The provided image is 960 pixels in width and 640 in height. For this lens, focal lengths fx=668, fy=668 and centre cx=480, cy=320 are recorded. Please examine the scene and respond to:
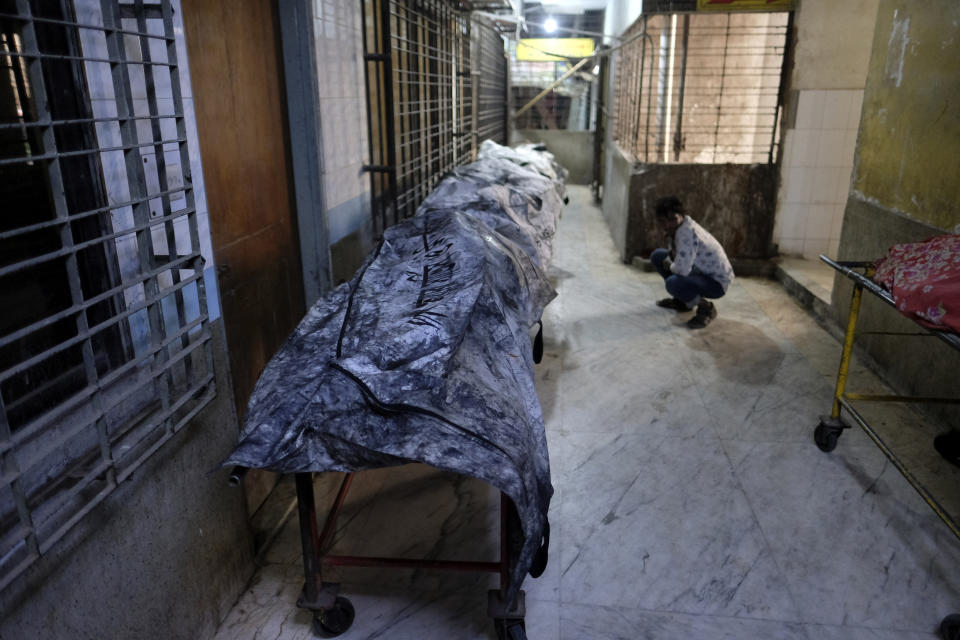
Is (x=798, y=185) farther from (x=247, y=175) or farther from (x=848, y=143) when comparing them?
(x=247, y=175)

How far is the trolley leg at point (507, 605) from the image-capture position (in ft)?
6.90

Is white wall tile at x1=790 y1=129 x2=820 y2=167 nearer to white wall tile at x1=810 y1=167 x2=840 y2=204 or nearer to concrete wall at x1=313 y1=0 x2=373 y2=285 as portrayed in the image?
white wall tile at x1=810 y1=167 x2=840 y2=204

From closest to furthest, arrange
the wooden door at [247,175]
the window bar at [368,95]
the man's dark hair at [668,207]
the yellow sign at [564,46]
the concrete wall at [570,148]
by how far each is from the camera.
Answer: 1. the wooden door at [247,175]
2. the window bar at [368,95]
3. the man's dark hair at [668,207]
4. the concrete wall at [570,148]
5. the yellow sign at [564,46]

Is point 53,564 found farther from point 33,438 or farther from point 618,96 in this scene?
point 618,96

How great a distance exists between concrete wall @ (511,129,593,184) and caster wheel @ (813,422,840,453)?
8953mm

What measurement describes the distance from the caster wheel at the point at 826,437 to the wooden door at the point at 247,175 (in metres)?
2.69

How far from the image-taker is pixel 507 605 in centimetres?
209

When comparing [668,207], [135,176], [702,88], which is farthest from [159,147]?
[702,88]

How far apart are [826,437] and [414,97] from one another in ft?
11.3

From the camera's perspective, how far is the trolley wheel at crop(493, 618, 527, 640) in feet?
6.95

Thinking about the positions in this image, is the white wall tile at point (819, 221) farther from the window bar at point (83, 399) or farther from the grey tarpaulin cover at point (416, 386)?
the window bar at point (83, 399)

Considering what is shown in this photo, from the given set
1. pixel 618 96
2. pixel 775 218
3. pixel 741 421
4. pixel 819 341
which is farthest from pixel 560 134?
pixel 741 421

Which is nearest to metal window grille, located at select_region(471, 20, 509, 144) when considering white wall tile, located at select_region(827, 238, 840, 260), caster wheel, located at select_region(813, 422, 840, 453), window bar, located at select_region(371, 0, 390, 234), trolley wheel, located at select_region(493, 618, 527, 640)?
window bar, located at select_region(371, 0, 390, 234)

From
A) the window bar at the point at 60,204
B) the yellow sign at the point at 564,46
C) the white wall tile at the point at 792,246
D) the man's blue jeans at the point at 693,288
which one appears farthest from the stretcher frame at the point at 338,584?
the yellow sign at the point at 564,46
